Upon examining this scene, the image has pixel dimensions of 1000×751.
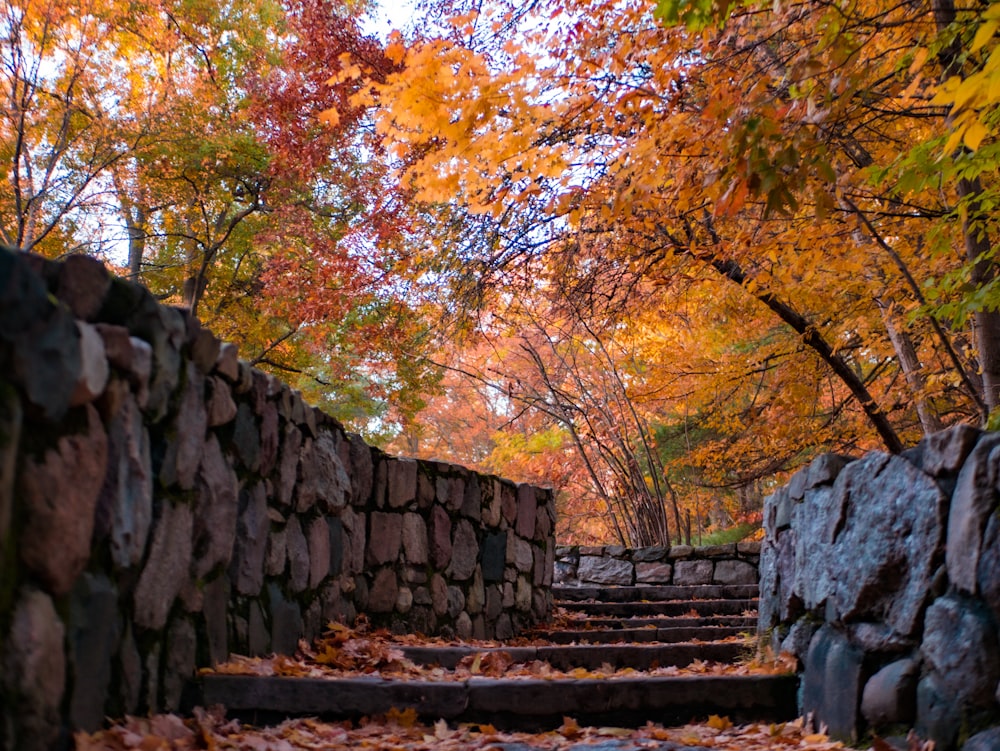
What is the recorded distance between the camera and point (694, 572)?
908 centimetres

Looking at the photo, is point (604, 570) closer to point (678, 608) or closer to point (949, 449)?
point (678, 608)

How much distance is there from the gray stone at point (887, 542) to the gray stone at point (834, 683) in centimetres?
14

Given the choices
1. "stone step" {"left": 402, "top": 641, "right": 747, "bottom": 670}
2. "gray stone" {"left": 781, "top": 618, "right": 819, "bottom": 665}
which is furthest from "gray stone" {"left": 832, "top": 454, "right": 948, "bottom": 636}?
"stone step" {"left": 402, "top": 641, "right": 747, "bottom": 670}

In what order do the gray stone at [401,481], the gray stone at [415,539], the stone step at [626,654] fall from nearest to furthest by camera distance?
the stone step at [626,654] < the gray stone at [401,481] < the gray stone at [415,539]

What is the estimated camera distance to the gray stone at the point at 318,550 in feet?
13.7

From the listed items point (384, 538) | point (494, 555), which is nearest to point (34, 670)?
point (384, 538)

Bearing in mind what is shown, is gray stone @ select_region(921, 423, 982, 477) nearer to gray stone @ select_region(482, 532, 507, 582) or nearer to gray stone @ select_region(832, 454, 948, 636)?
gray stone @ select_region(832, 454, 948, 636)

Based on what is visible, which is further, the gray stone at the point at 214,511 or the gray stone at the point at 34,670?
the gray stone at the point at 214,511

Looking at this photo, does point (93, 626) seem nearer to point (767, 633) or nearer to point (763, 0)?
point (767, 633)

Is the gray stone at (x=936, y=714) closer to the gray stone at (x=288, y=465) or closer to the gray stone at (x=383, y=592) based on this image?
the gray stone at (x=288, y=465)

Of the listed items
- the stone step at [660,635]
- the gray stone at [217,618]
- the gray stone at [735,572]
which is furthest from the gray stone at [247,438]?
the gray stone at [735,572]

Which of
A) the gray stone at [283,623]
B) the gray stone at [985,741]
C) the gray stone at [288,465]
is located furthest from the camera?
the gray stone at [288,465]

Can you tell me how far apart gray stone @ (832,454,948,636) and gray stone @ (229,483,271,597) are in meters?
2.20

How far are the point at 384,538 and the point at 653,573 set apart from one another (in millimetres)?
4814
